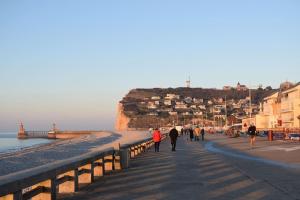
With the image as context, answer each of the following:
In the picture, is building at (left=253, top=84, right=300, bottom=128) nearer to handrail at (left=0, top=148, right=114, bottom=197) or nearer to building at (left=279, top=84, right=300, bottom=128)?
building at (left=279, top=84, right=300, bottom=128)

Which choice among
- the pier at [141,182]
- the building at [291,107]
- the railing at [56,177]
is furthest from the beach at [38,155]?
the building at [291,107]

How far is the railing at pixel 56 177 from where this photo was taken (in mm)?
7823

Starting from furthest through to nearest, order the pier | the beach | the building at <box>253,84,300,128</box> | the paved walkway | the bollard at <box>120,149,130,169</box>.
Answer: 1. the building at <box>253,84,300,128</box>
2. the beach
3. the bollard at <box>120,149,130,169</box>
4. the paved walkway
5. the pier

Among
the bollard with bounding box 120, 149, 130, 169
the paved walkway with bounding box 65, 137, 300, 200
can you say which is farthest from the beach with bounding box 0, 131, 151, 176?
the paved walkway with bounding box 65, 137, 300, 200

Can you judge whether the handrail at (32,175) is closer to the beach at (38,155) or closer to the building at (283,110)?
the beach at (38,155)

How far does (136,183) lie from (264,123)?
362ft

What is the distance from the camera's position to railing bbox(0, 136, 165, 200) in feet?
25.7

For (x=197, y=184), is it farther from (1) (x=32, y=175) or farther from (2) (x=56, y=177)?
(1) (x=32, y=175)

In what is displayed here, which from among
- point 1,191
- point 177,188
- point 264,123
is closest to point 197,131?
point 177,188

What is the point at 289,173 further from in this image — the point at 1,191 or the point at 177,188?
the point at 1,191

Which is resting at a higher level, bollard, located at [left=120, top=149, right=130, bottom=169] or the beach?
bollard, located at [left=120, top=149, right=130, bottom=169]

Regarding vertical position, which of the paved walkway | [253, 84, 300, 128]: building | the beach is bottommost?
the beach

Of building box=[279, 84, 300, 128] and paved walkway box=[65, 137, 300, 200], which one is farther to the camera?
building box=[279, 84, 300, 128]

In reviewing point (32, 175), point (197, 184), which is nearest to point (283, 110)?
point (197, 184)
